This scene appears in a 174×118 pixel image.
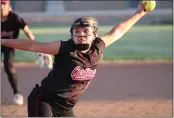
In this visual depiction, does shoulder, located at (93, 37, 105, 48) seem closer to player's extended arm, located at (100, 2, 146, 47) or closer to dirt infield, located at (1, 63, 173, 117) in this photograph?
player's extended arm, located at (100, 2, 146, 47)

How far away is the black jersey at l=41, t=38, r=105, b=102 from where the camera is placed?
412 cm

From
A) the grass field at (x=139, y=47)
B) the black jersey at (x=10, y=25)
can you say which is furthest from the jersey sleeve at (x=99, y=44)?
the grass field at (x=139, y=47)

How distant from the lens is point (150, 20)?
25891mm

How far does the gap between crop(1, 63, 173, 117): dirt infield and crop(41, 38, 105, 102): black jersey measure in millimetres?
2383

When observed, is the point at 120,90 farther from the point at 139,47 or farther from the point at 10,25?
the point at 139,47

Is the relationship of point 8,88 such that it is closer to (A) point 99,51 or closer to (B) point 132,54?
(A) point 99,51

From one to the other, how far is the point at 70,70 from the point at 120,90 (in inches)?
181

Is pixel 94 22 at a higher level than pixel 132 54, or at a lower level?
higher

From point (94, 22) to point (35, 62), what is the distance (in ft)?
28.7

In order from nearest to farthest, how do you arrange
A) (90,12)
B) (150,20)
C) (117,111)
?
(117,111) → (150,20) → (90,12)

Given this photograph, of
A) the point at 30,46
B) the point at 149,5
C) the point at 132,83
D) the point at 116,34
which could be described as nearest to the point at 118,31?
the point at 116,34

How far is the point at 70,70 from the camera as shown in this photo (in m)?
4.12

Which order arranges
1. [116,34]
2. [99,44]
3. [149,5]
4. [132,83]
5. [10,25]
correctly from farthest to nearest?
[132,83] < [10,25] < [149,5] < [116,34] < [99,44]

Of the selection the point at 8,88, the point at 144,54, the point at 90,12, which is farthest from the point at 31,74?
the point at 90,12
